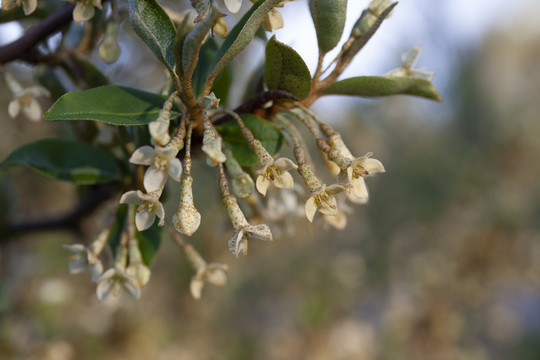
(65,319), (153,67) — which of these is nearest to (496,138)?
(153,67)

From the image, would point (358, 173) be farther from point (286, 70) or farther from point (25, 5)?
point (25, 5)

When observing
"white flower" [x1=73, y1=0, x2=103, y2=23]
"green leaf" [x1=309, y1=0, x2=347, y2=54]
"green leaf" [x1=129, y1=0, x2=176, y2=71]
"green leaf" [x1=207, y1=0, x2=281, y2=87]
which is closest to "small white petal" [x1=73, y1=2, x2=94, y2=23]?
"white flower" [x1=73, y1=0, x2=103, y2=23]

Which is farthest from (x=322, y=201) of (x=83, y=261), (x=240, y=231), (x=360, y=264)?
(x=360, y=264)

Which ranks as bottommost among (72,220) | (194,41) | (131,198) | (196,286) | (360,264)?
(360,264)

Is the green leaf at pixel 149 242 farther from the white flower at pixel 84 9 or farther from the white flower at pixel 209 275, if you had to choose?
the white flower at pixel 84 9

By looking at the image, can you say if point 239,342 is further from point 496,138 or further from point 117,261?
point 496,138

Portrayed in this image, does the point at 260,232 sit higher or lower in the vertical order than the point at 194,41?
lower
